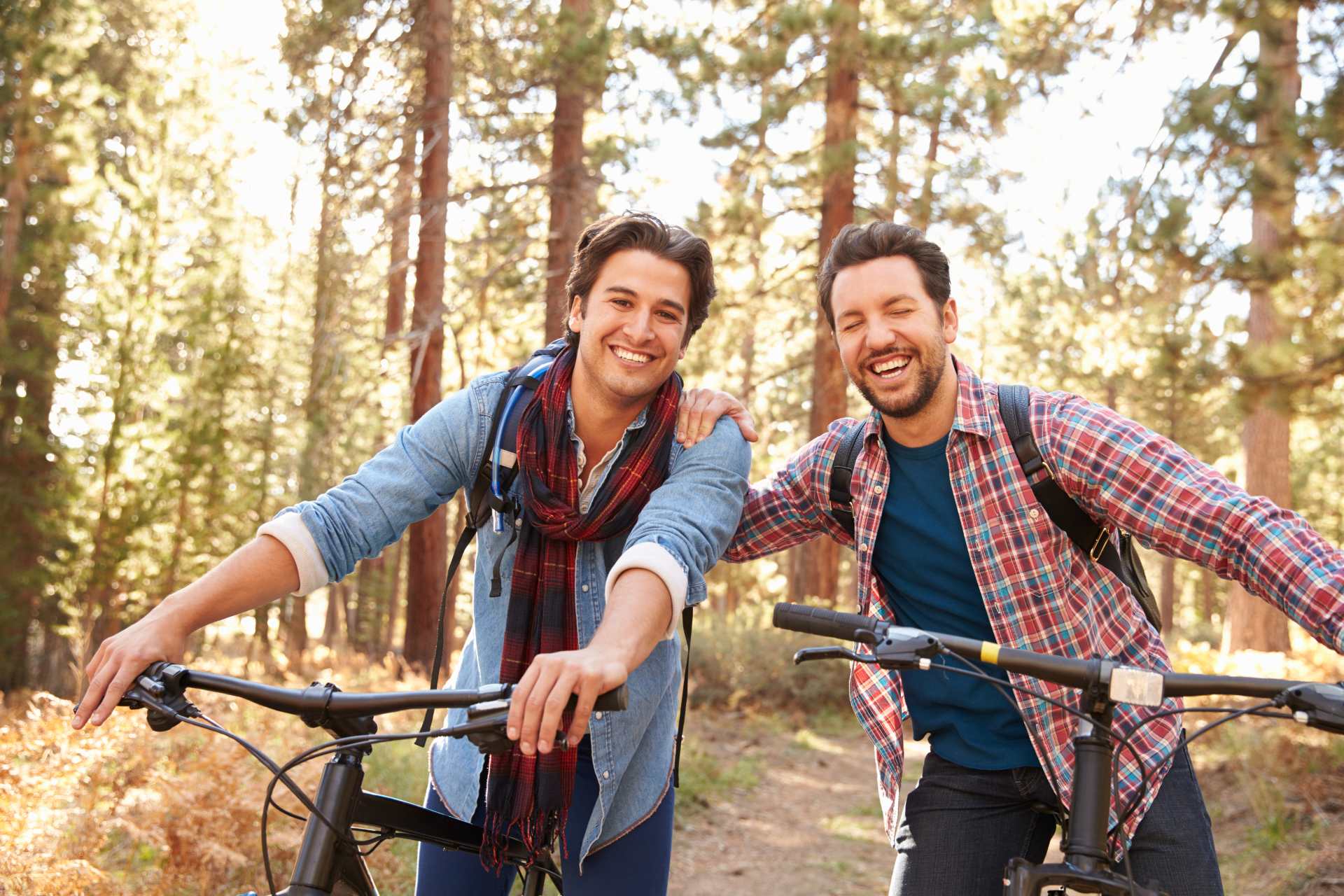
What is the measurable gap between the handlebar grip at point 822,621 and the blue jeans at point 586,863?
879mm

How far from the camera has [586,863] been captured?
2.87 meters

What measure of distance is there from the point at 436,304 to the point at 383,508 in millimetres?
10959

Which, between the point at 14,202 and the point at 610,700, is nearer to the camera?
the point at 610,700

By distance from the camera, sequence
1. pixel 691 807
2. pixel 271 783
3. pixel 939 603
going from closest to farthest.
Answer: pixel 271 783 < pixel 939 603 < pixel 691 807

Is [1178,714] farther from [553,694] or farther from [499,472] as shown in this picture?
[499,472]

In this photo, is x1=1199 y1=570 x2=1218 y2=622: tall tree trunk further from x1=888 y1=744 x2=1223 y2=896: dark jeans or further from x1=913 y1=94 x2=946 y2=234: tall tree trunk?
x1=888 y1=744 x2=1223 y2=896: dark jeans

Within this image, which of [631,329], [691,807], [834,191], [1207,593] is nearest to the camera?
[631,329]

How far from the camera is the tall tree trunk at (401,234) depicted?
1286cm

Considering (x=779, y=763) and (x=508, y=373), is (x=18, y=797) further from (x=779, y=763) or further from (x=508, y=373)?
(x=779, y=763)

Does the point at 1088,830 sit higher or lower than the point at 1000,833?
higher

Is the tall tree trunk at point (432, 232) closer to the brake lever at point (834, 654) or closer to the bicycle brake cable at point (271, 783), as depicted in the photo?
the bicycle brake cable at point (271, 783)

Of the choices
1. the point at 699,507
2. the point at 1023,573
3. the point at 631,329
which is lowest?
the point at 1023,573

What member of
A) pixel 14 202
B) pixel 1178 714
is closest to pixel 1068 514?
pixel 1178 714

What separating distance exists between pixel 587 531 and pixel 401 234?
40.1 feet
